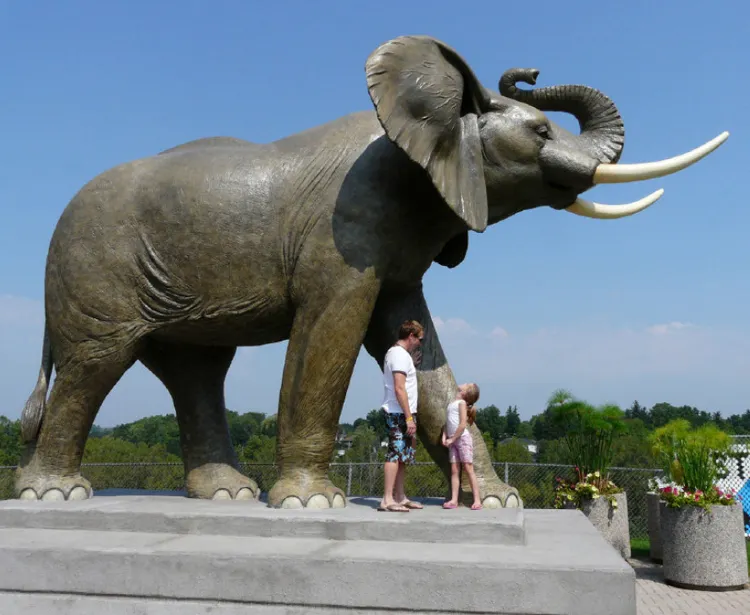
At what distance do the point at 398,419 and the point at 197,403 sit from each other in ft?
6.69

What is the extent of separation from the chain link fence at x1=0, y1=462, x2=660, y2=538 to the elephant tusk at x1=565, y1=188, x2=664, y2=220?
22.3 ft

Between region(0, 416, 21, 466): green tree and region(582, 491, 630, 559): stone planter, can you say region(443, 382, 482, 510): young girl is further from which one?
region(0, 416, 21, 466): green tree

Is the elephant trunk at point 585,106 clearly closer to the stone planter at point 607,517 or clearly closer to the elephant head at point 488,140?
the elephant head at point 488,140

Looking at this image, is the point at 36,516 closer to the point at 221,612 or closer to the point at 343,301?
the point at 221,612

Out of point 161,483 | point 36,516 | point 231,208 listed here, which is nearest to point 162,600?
point 36,516

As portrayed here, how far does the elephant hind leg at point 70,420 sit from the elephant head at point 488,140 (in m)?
2.50

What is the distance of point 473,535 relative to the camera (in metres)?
4.28

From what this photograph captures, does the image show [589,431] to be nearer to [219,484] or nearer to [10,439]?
[219,484]

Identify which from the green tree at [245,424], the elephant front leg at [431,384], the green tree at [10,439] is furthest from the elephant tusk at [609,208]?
the green tree at [245,424]

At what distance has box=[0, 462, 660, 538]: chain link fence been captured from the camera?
44.3 feet

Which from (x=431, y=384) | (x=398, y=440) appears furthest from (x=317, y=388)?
(x=431, y=384)

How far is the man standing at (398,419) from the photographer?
4762 millimetres

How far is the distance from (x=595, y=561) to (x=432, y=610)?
836 mm

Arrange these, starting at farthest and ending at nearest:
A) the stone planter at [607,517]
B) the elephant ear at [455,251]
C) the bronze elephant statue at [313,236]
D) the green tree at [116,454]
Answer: the green tree at [116,454]
the stone planter at [607,517]
the elephant ear at [455,251]
the bronze elephant statue at [313,236]
